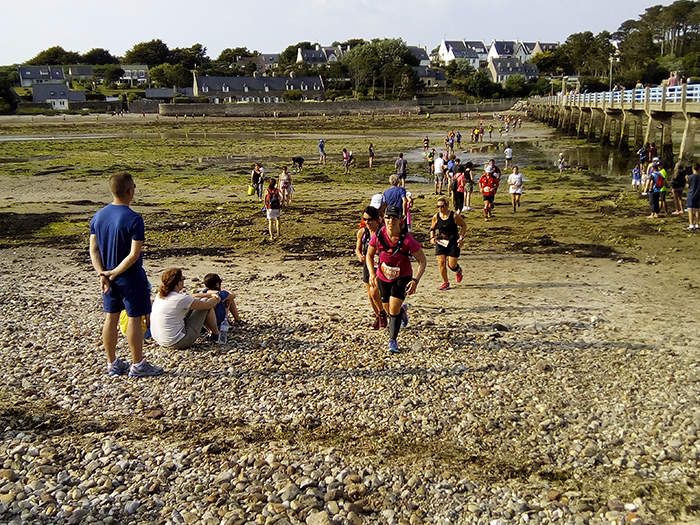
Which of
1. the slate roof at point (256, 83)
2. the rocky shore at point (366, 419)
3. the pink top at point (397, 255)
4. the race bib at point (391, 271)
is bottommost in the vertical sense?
the rocky shore at point (366, 419)

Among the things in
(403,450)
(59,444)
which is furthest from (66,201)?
(403,450)

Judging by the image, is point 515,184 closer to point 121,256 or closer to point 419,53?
point 121,256

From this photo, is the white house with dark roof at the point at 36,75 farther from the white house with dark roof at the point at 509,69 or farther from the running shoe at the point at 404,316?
the running shoe at the point at 404,316

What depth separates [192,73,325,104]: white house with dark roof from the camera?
106 metres

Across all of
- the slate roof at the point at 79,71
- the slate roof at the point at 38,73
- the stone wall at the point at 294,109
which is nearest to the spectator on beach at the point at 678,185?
the stone wall at the point at 294,109

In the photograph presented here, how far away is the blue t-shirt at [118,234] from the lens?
557cm

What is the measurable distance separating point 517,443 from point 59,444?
3.97 metres

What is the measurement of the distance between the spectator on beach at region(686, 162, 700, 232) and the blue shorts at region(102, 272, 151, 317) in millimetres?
11666

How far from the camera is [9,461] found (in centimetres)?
471

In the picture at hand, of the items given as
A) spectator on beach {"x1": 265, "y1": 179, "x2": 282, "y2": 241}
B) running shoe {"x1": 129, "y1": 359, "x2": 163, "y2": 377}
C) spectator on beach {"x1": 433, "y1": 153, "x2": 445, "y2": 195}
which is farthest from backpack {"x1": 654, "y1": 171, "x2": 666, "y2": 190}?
running shoe {"x1": 129, "y1": 359, "x2": 163, "y2": 377}

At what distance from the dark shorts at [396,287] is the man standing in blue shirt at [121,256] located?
255cm

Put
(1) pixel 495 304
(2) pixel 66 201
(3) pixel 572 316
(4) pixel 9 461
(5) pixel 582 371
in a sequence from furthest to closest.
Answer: (2) pixel 66 201 → (1) pixel 495 304 → (3) pixel 572 316 → (5) pixel 582 371 → (4) pixel 9 461

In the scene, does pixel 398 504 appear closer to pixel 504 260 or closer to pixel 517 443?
pixel 517 443

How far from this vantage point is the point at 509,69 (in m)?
122
